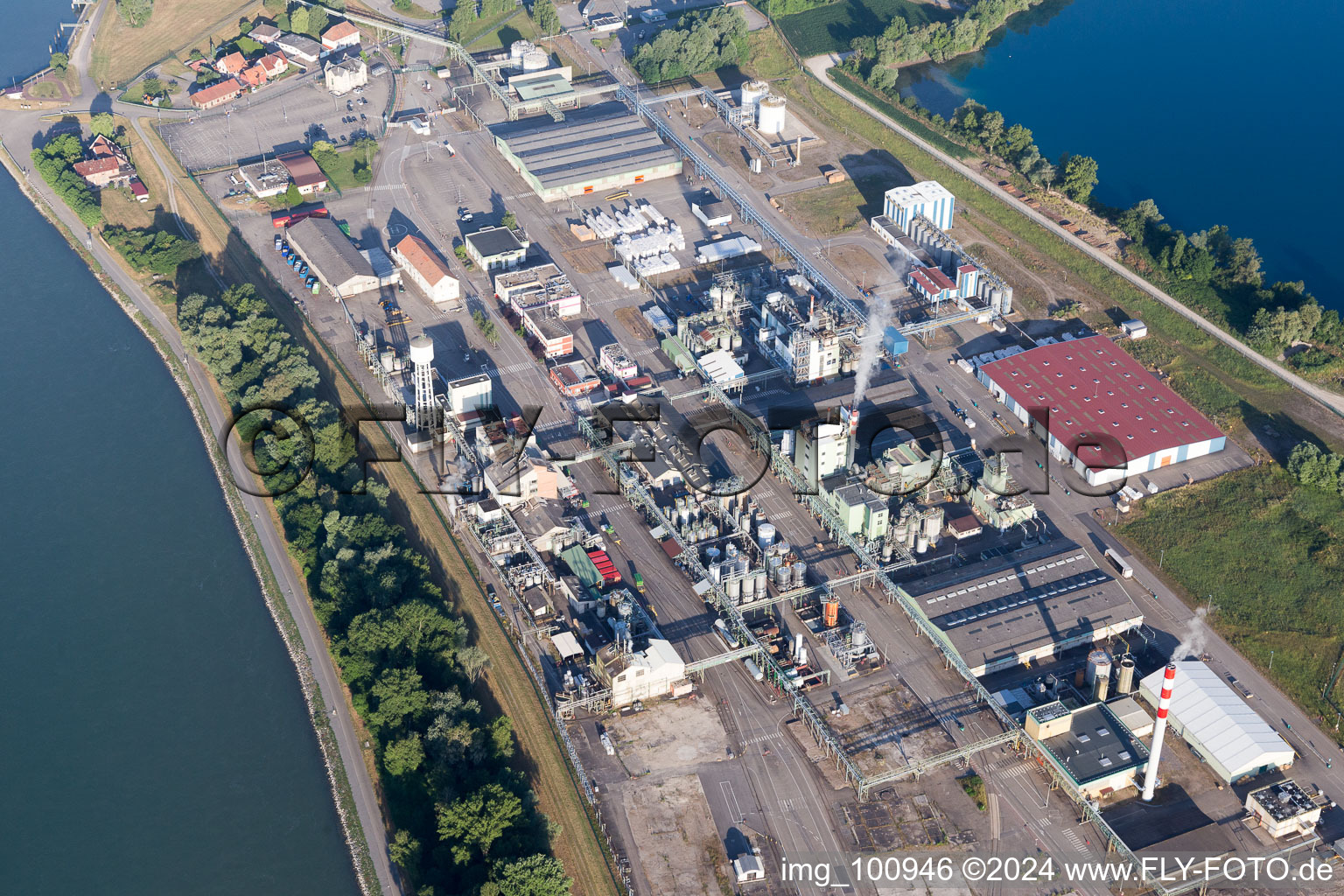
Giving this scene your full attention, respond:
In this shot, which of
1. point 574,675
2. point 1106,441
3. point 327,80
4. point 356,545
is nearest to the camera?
point 574,675

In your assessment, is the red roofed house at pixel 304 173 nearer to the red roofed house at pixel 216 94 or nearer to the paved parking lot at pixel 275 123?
the paved parking lot at pixel 275 123

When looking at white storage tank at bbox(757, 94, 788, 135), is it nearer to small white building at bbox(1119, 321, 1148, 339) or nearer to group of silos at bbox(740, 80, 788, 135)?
group of silos at bbox(740, 80, 788, 135)

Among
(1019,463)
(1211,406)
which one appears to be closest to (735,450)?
(1019,463)

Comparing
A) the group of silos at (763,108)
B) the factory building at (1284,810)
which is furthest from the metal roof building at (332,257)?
the factory building at (1284,810)

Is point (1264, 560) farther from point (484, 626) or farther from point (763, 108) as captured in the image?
point (763, 108)

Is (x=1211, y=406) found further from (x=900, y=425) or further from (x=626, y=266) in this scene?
(x=626, y=266)

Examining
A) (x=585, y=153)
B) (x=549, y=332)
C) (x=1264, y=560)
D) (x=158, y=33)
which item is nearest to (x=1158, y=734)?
(x=1264, y=560)

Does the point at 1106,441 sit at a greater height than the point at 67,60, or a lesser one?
lesser
